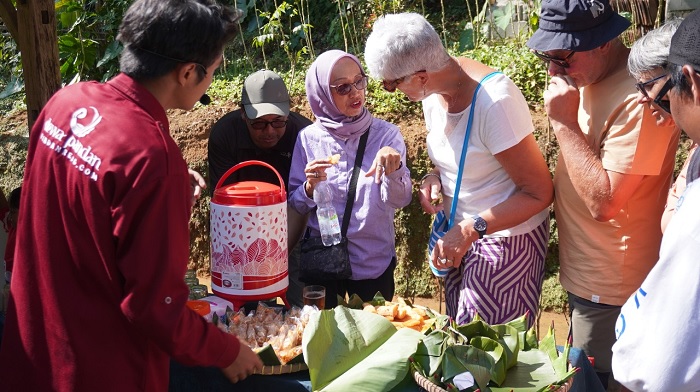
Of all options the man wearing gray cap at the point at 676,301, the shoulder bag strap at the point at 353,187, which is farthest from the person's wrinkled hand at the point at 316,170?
the man wearing gray cap at the point at 676,301

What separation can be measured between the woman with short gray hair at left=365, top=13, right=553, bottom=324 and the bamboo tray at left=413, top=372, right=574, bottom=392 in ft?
2.39

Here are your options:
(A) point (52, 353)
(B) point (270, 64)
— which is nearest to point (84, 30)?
(B) point (270, 64)

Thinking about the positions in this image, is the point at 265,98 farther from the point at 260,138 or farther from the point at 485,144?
the point at 485,144

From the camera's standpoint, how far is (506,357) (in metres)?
2.25

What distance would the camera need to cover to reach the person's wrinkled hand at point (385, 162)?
311cm

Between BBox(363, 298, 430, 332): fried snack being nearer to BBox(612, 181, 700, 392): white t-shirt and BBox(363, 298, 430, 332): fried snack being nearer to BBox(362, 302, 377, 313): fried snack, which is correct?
BBox(362, 302, 377, 313): fried snack

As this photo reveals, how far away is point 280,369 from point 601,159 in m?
1.34

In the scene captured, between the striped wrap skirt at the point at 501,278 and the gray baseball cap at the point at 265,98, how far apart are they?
1354 millimetres

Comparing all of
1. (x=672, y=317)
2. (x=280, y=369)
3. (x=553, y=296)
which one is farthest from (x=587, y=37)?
(x=553, y=296)

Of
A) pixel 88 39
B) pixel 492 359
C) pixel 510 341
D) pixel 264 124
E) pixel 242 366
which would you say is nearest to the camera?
pixel 242 366

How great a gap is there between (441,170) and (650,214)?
0.82m

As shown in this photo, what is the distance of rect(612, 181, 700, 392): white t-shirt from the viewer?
140 cm

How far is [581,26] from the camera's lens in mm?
2613

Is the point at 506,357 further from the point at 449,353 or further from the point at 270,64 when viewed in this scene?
the point at 270,64
